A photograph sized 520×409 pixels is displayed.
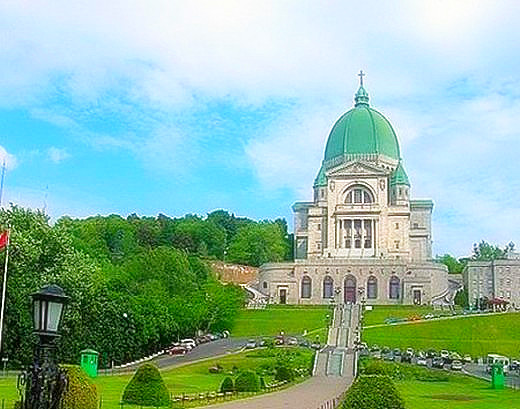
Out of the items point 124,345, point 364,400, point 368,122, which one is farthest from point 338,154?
point 364,400

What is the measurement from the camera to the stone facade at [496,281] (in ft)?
316

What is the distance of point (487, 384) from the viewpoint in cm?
4322

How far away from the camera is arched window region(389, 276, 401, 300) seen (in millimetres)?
93938

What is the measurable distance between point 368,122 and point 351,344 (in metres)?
54.0

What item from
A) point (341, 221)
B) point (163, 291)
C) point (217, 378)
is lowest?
point (217, 378)

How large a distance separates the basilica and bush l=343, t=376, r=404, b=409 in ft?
254

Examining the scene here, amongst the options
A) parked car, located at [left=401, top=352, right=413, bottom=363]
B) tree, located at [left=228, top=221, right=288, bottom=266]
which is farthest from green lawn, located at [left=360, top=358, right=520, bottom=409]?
tree, located at [left=228, top=221, right=288, bottom=266]

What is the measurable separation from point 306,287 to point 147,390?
70649mm

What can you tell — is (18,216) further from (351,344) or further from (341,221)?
(341,221)

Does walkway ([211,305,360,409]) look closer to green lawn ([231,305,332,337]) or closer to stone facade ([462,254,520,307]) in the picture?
green lawn ([231,305,332,337])

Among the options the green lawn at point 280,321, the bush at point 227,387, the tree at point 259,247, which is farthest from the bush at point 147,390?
the tree at point 259,247

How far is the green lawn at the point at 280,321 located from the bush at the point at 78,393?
49490 mm

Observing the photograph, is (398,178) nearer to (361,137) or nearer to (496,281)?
(361,137)

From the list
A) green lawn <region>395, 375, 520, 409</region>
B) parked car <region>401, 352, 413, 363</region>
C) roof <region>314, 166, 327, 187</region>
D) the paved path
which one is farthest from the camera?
roof <region>314, 166, 327, 187</region>
